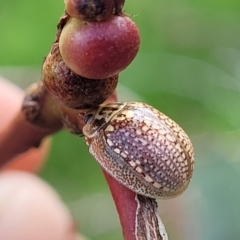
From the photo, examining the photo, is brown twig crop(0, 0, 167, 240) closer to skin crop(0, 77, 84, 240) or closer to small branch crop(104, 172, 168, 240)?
small branch crop(104, 172, 168, 240)

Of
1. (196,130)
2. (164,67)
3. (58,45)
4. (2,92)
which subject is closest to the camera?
(58,45)

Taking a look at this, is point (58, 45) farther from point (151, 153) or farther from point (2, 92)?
point (2, 92)

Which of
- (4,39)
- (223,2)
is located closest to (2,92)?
(4,39)

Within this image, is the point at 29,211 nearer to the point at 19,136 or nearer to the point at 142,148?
the point at 19,136

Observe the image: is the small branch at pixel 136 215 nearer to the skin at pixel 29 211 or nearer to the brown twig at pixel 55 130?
the brown twig at pixel 55 130

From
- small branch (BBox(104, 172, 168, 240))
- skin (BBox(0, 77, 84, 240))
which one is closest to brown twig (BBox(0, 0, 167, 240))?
small branch (BBox(104, 172, 168, 240))

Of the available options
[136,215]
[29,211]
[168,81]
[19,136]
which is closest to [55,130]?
[19,136]
